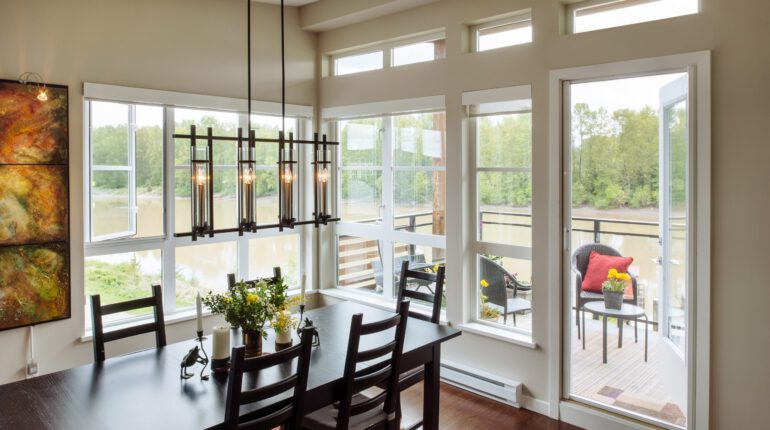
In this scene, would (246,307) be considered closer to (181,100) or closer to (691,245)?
(181,100)

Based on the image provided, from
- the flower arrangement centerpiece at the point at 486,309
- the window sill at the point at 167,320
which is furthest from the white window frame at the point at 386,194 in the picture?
the window sill at the point at 167,320

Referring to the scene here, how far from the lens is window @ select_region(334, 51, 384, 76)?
16.0 ft

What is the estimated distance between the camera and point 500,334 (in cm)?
398

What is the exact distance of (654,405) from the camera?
3312 millimetres

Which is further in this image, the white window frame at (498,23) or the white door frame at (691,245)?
the white window frame at (498,23)

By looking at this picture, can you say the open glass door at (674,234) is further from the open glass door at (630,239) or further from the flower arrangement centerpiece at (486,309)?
the flower arrangement centerpiece at (486,309)

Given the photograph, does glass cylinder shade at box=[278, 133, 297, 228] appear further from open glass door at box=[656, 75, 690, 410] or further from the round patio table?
open glass door at box=[656, 75, 690, 410]

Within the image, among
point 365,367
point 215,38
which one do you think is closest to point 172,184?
point 215,38

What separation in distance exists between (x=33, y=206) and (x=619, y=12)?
4057mm

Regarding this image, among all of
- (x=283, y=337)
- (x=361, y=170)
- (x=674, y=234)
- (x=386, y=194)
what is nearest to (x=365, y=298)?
(x=386, y=194)

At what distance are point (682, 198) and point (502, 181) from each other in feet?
4.21

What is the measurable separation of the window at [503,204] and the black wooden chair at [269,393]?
2227 mm

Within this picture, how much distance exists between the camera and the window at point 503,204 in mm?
3883

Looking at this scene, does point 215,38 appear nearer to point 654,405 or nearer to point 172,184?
point 172,184
